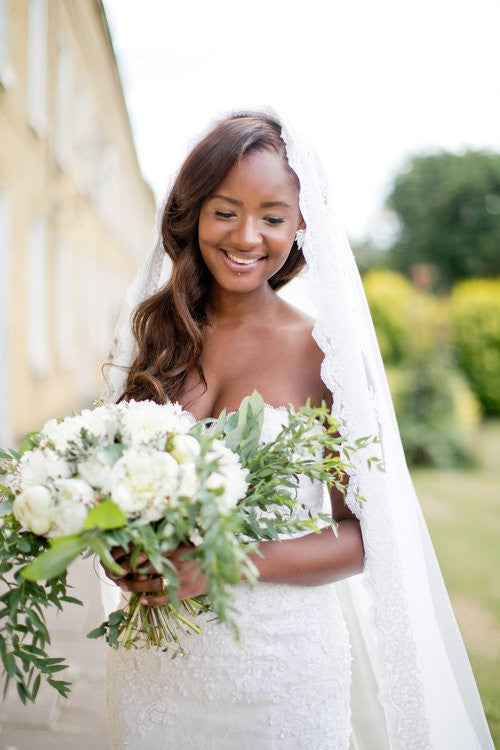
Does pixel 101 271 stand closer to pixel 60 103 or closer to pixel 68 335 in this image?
pixel 68 335

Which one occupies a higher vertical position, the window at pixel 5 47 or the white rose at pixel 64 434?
the window at pixel 5 47

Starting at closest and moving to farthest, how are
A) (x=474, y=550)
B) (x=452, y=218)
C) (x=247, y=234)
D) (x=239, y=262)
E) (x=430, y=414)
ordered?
(x=247, y=234) → (x=239, y=262) → (x=474, y=550) → (x=430, y=414) → (x=452, y=218)

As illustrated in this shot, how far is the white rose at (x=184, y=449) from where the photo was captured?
1.52 metres

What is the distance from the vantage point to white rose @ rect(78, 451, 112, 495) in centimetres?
152

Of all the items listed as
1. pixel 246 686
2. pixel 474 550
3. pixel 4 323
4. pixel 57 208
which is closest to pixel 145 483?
pixel 246 686

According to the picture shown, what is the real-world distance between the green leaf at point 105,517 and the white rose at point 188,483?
13 cm

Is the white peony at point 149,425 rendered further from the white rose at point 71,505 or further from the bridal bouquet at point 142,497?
the white rose at point 71,505

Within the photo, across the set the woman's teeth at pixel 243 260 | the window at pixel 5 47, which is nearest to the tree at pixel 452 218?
the window at pixel 5 47

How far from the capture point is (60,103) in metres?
12.9

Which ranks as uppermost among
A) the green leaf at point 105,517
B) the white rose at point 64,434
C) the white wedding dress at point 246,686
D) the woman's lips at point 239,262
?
the woman's lips at point 239,262

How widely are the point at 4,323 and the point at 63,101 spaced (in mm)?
5761

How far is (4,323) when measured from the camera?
9352 millimetres

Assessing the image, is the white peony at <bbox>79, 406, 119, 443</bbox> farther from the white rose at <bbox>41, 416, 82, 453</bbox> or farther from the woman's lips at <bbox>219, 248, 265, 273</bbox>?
the woman's lips at <bbox>219, 248, 265, 273</bbox>

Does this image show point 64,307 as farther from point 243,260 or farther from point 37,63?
point 243,260
